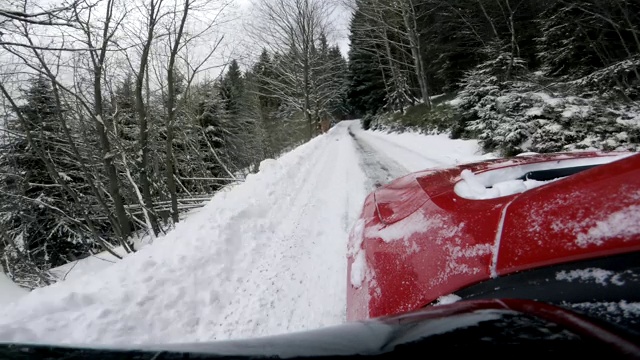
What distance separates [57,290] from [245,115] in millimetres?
28184

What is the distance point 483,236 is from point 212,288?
2788 mm

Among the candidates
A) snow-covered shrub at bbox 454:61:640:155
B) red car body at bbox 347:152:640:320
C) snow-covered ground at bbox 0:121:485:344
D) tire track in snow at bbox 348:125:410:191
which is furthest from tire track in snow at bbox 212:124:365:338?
snow-covered shrub at bbox 454:61:640:155

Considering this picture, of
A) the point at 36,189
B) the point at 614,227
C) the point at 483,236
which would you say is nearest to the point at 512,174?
the point at 483,236

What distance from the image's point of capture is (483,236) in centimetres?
138

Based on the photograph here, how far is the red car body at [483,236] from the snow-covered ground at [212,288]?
1.12 metres

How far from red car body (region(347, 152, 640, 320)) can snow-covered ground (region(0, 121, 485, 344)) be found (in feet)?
3.67

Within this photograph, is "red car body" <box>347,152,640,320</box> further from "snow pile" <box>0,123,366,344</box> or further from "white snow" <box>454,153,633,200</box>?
"snow pile" <box>0,123,366,344</box>

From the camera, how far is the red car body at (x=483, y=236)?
109 centimetres

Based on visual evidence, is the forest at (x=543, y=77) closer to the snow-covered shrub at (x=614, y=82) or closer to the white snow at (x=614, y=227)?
the snow-covered shrub at (x=614, y=82)

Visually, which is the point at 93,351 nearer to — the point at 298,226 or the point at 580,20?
the point at 298,226

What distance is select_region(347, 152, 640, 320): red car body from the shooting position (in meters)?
1.09

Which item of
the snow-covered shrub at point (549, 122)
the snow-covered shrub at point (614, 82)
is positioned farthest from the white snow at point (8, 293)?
the snow-covered shrub at point (614, 82)

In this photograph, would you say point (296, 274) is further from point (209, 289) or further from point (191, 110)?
point (191, 110)

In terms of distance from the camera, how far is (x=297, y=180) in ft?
27.1
